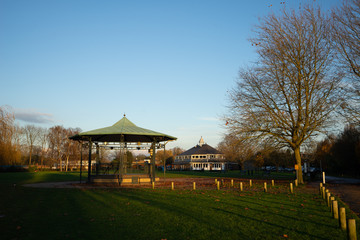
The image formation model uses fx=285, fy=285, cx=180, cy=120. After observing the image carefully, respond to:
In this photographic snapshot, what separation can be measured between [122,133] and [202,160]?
2485 inches

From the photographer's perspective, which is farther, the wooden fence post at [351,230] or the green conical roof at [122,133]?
the green conical roof at [122,133]

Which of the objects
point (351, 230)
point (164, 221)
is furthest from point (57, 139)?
point (351, 230)

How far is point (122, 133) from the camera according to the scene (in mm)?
21984

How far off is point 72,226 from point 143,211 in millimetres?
2978

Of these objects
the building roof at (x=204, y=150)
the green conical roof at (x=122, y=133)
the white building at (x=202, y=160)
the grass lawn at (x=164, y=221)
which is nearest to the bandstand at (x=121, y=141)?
the green conical roof at (x=122, y=133)

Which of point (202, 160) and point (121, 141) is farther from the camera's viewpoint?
point (202, 160)

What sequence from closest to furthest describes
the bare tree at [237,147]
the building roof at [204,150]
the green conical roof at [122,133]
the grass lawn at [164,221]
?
the grass lawn at [164,221]
the green conical roof at [122,133]
the bare tree at [237,147]
the building roof at [204,150]

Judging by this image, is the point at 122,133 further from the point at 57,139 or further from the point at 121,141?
the point at 57,139

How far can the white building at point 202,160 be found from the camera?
80000 millimetres

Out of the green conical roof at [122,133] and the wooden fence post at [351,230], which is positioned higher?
the green conical roof at [122,133]

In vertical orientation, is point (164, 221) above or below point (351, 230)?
below

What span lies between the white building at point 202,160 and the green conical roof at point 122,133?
2040 inches

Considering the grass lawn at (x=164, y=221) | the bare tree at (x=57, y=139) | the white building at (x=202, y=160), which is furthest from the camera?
the white building at (x=202, y=160)

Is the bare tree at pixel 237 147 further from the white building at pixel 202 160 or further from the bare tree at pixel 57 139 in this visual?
the bare tree at pixel 57 139
